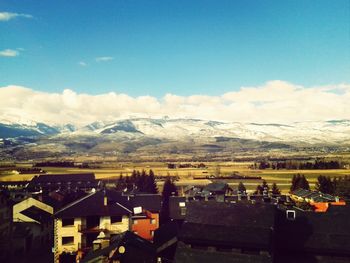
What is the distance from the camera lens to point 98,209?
190 ft

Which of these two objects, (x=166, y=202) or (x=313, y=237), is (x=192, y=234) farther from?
(x=166, y=202)

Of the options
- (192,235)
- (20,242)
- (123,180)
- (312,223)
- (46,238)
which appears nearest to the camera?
(192,235)

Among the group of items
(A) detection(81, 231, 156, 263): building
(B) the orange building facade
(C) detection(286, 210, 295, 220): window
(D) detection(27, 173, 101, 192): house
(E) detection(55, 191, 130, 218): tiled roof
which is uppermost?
(C) detection(286, 210, 295, 220): window

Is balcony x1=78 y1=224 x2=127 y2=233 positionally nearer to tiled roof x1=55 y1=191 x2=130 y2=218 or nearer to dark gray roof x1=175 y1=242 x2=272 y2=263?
tiled roof x1=55 y1=191 x2=130 y2=218

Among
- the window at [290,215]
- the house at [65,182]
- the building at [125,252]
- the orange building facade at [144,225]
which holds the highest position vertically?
the window at [290,215]

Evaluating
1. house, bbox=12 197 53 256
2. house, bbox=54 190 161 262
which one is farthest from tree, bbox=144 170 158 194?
house, bbox=54 190 161 262

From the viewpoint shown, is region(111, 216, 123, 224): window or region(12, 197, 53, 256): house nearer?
region(111, 216, 123, 224): window

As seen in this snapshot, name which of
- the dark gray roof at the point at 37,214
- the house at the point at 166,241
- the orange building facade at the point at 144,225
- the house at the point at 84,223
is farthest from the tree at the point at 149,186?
the house at the point at 84,223

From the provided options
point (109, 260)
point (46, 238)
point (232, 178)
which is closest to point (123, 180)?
point (232, 178)

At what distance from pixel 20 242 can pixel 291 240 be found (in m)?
44.3

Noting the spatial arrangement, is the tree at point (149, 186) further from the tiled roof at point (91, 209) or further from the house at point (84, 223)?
the house at point (84, 223)

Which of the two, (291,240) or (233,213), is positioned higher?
(233,213)

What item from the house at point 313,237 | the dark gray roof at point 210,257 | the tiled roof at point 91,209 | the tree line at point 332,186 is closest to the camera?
the dark gray roof at point 210,257

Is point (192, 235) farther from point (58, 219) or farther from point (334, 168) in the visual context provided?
point (334, 168)
